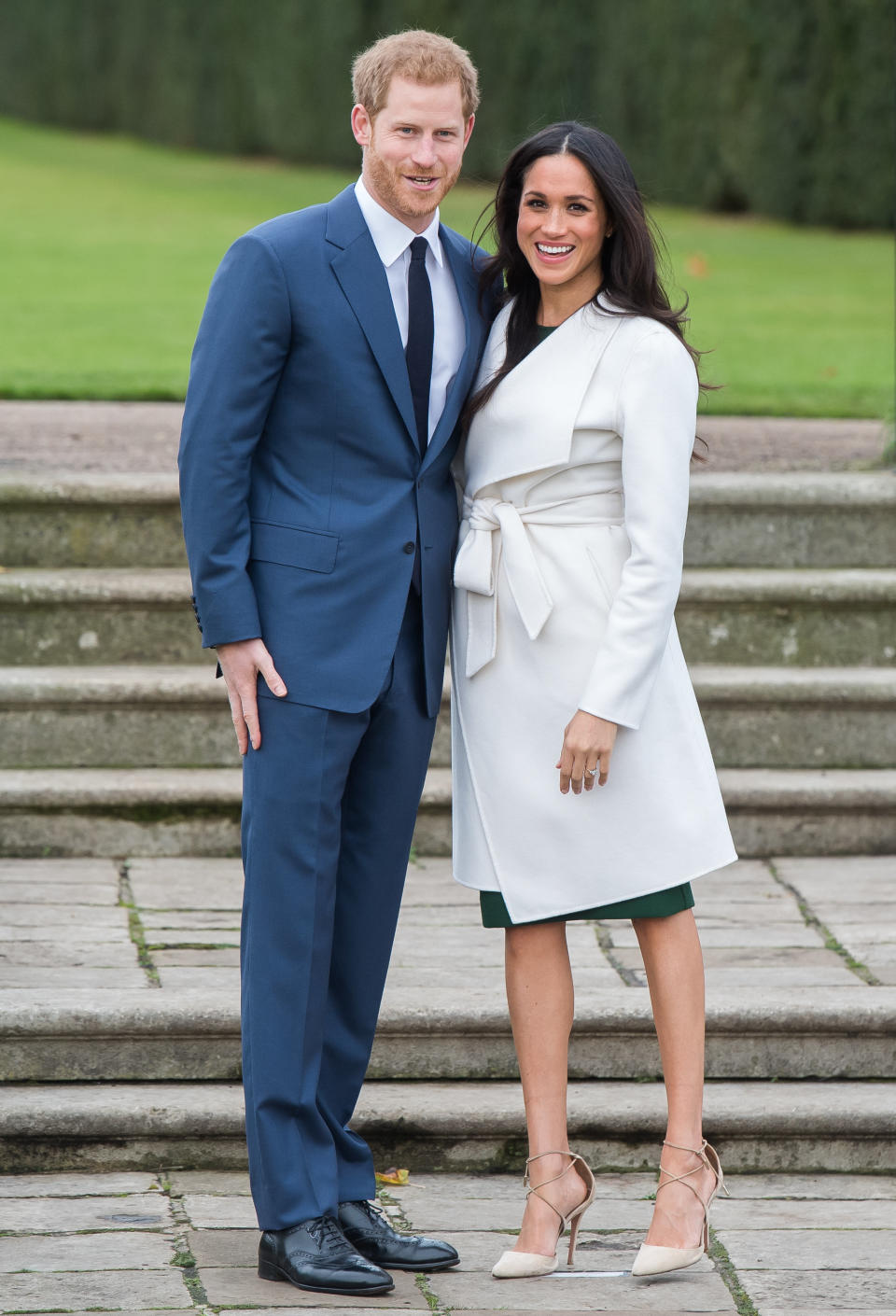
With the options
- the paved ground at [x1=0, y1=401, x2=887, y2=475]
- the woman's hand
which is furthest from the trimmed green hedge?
the woman's hand

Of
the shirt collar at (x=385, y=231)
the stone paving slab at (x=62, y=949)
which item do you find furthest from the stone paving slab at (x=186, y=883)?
the shirt collar at (x=385, y=231)

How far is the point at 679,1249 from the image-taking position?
285 centimetres

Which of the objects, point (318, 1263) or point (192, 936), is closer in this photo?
point (318, 1263)

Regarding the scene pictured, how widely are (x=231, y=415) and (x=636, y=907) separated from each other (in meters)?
0.99

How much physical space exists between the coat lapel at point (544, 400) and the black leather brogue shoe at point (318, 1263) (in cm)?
119

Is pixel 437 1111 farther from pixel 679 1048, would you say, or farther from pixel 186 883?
pixel 186 883

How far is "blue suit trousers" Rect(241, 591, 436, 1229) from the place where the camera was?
2.84 meters

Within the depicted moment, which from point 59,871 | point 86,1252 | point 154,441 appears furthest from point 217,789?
point 154,441

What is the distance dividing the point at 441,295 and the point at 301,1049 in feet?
3.93

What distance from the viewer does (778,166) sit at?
1335 centimetres

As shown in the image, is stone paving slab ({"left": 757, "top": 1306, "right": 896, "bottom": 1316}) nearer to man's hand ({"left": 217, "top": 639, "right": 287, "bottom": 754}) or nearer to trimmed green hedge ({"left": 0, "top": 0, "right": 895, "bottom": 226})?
man's hand ({"left": 217, "top": 639, "right": 287, "bottom": 754})

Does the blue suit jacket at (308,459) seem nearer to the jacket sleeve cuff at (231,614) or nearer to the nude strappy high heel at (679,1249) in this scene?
the jacket sleeve cuff at (231,614)

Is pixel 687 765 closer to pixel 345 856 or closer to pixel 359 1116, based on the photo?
pixel 345 856

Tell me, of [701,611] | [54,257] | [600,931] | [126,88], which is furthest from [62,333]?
[126,88]
